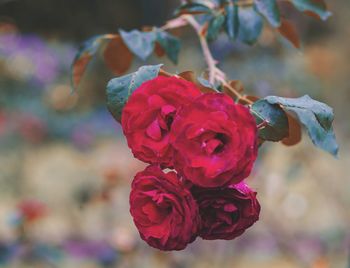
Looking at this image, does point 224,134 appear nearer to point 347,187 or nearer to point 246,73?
point 246,73

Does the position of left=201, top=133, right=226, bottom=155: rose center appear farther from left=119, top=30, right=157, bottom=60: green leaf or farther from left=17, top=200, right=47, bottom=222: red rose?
left=17, top=200, right=47, bottom=222: red rose

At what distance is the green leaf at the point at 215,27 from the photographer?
903 mm

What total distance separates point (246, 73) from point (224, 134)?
7.97ft

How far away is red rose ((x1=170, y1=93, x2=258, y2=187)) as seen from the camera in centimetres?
55

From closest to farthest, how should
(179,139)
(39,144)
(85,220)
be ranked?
(179,139)
(85,220)
(39,144)

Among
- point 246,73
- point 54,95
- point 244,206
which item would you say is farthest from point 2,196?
point 244,206

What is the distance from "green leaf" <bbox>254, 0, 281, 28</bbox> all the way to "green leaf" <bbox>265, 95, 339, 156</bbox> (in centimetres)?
27

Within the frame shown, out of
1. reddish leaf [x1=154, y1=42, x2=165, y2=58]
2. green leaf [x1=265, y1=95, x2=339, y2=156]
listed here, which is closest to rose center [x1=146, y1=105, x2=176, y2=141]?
green leaf [x1=265, y1=95, x2=339, y2=156]

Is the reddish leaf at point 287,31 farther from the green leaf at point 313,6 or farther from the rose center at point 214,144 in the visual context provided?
the rose center at point 214,144

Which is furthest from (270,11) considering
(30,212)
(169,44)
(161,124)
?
(30,212)

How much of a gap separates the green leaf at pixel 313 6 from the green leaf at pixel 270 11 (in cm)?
7

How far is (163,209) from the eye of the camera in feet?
1.95

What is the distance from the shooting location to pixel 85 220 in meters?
3.49

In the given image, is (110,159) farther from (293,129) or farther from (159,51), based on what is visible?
(293,129)
